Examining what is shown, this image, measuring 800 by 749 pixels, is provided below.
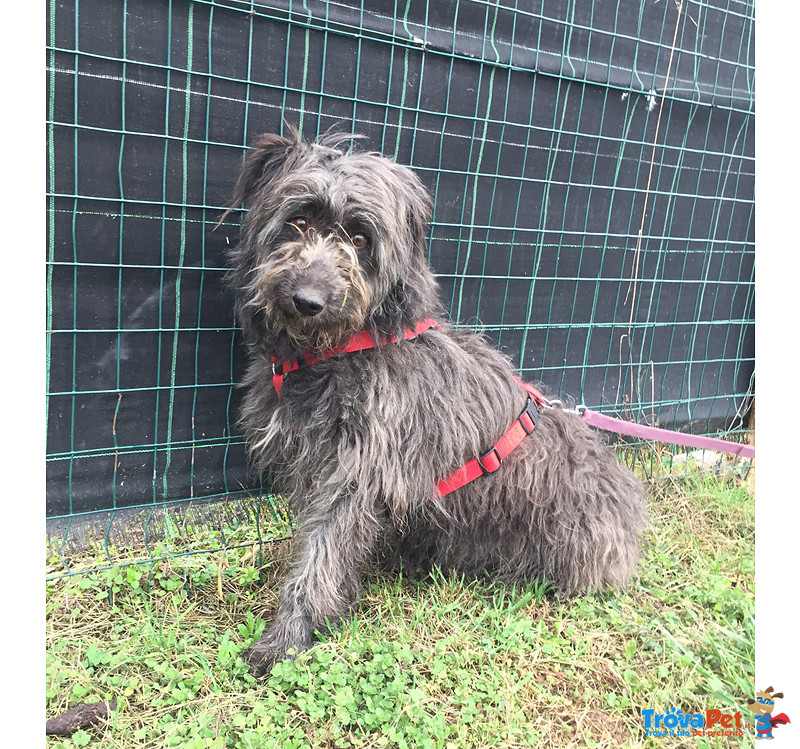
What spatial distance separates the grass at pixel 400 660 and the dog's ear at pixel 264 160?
1.68 metres

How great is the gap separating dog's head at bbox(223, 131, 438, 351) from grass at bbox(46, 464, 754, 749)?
3.97 feet

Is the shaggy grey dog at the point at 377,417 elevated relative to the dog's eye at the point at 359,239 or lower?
A: lower

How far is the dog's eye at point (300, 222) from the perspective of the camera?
7.04ft

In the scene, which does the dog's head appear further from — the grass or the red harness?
the grass

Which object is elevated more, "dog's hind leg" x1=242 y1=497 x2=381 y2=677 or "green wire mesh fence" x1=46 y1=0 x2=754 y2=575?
"green wire mesh fence" x1=46 y1=0 x2=754 y2=575

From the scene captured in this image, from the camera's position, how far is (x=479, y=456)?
256 cm

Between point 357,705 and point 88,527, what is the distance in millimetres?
1656

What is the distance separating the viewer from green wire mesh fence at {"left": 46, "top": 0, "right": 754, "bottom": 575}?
2592 mm

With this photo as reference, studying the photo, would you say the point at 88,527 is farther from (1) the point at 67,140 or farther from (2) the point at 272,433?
(1) the point at 67,140

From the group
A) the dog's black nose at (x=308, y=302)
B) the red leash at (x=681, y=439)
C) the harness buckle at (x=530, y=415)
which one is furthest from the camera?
the red leash at (x=681, y=439)

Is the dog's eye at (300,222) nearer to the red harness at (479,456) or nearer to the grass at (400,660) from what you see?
the red harness at (479,456)
